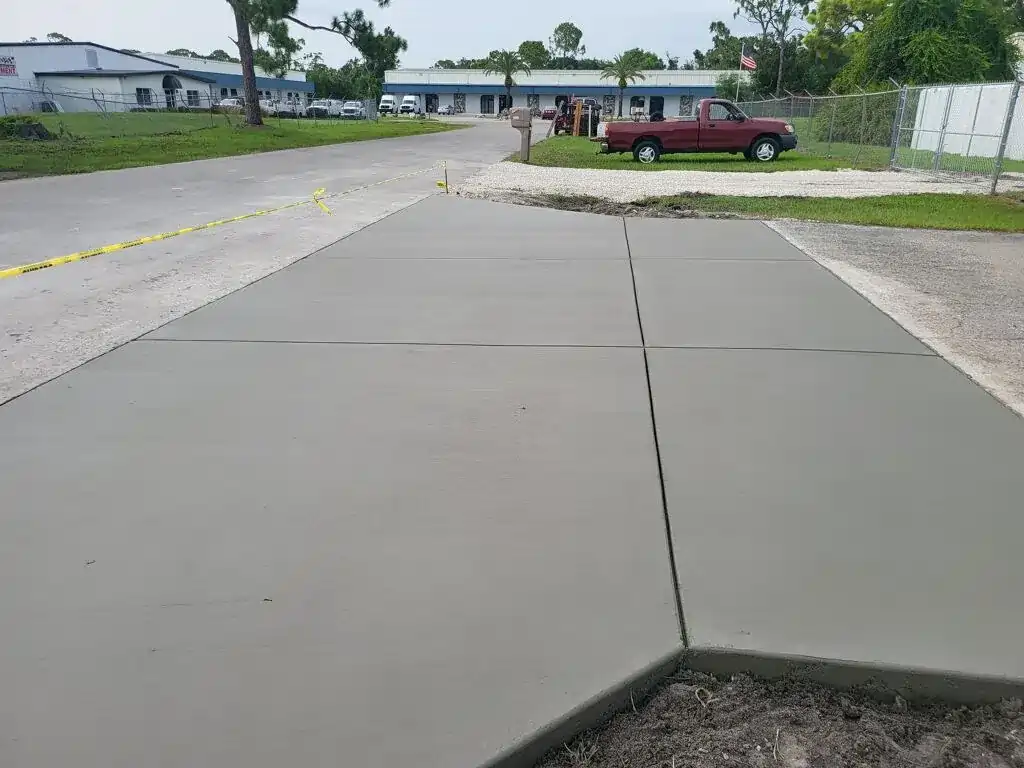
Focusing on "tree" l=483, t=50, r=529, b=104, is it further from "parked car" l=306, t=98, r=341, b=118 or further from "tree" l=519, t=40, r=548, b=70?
"tree" l=519, t=40, r=548, b=70

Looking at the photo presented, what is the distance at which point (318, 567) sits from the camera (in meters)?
2.86

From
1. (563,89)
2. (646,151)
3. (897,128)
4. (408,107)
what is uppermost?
(563,89)

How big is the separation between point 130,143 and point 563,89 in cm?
7972

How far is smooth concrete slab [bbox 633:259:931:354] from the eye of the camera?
561cm

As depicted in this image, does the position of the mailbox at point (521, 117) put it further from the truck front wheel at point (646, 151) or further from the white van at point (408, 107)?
the white van at point (408, 107)

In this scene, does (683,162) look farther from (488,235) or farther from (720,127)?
(488,235)

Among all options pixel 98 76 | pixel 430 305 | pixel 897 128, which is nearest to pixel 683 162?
pixel 897 128

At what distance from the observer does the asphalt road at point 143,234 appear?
5.76 m

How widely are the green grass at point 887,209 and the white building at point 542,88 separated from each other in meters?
Result: 80.7

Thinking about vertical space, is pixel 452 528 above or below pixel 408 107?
below

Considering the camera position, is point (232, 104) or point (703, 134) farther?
point (232, 104)

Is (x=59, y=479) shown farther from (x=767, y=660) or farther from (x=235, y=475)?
(x=767, y=660)

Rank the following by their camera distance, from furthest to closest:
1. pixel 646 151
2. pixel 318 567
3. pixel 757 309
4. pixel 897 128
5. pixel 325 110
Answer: pixel 325 110 < pixel 646 151 < pixel 897 128 < pixel 757 309 < pixel 318 567

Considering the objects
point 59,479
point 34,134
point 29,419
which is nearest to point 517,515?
point 59,479
